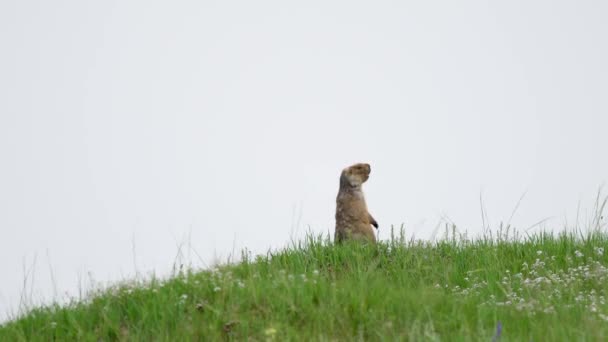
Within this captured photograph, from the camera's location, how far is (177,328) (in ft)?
22.9

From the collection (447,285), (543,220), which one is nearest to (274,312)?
(447,285)

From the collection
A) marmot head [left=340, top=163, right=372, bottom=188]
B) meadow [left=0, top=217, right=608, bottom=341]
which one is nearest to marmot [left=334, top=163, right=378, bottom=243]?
marmot head [left=340, top=163, right=372, bottom=188]

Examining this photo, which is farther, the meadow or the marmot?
the marmot

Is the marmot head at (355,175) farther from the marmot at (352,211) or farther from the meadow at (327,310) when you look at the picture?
the meadow at (327,310)

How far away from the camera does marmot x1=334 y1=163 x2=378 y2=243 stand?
11320mm

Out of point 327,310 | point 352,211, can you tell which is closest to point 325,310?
point 327,310

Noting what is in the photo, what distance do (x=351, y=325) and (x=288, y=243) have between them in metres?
3.86

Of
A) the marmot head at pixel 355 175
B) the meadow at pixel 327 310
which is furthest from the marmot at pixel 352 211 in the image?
the meadow at pixel 327 310

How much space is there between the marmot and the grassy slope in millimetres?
1769

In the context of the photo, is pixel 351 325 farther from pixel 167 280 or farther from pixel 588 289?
pixel 588 289

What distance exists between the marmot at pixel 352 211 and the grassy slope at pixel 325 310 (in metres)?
1.77

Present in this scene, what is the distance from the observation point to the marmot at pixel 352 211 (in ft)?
37.1

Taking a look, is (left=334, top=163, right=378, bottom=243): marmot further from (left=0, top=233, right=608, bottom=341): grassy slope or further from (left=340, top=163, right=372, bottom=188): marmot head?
(left=0, top=233, right=608, bottom=341): grassy slope

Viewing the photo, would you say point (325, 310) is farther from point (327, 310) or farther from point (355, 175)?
point (355, 175)
